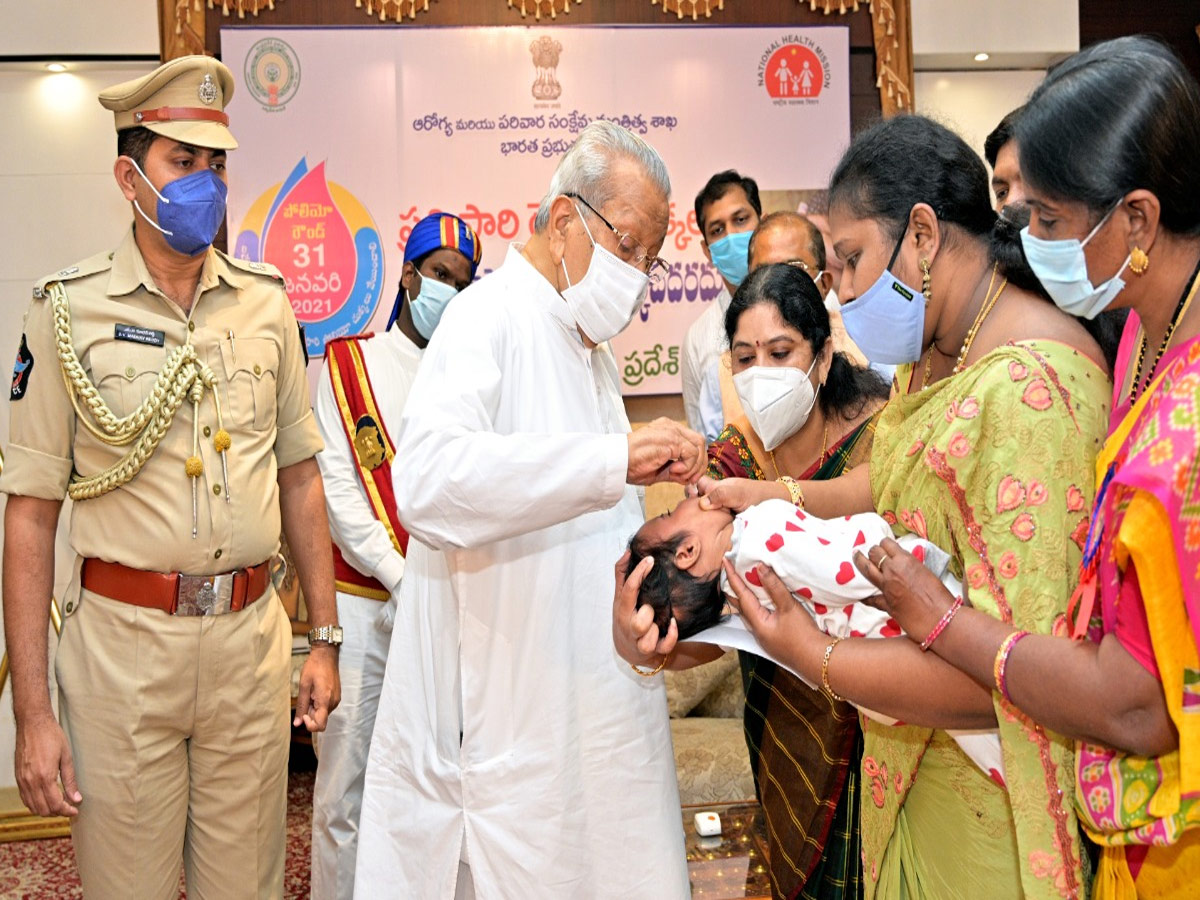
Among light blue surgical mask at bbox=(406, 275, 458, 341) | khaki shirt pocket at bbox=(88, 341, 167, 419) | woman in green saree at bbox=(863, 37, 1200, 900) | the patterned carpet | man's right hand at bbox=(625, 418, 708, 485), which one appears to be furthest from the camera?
the patterned carpet

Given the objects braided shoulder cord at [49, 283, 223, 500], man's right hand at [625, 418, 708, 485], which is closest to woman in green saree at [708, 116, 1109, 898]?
man's right hand at [625, 418, 708, 485]

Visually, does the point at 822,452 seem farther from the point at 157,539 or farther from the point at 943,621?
the point at 157,539

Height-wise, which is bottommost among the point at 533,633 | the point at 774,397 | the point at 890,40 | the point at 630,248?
the point at 533,633

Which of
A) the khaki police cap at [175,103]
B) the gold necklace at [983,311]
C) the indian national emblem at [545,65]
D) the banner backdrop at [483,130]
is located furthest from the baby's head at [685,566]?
the indian national emblem at [545,65]

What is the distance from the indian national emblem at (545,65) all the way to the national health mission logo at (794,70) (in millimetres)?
966

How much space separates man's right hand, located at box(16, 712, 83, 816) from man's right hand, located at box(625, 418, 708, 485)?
4.05 ft

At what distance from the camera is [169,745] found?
2.32 meters

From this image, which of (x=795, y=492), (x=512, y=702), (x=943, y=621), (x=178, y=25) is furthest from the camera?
(x=178, y=25)

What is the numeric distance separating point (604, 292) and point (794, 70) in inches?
143

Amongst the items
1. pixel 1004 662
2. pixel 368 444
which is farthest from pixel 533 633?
pixel 368 444

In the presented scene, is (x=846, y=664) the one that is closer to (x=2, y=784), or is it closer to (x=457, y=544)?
(x=457, y=544)

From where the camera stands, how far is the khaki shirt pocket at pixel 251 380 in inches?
96.3

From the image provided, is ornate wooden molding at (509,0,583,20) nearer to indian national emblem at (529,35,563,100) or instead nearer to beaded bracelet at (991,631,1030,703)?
indian national emblem at (529,35,563,100)

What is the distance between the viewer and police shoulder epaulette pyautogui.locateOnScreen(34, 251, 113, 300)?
2.32m
